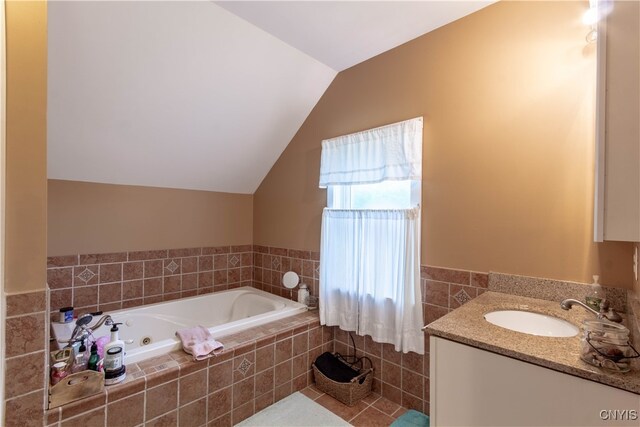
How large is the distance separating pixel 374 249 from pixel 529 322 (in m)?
1.00

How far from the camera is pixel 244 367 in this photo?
6.28ft

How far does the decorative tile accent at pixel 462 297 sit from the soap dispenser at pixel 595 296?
547 mm

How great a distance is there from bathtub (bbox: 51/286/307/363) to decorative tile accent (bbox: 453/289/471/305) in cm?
130

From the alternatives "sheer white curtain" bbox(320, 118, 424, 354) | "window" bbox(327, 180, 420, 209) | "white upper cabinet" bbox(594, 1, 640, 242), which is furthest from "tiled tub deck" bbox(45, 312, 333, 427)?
"white upper cabinet" bbox(594, 1, 640, 242)

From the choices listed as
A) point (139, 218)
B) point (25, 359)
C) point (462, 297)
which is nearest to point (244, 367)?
point (25, 359)

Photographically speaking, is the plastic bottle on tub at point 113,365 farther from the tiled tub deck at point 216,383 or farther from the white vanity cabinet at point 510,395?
the white vanity cabinet at point 510,395

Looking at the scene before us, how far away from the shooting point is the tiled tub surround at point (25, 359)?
1.15 m

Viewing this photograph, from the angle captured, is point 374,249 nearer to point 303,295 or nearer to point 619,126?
point 303,295

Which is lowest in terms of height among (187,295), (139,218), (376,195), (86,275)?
(187,295)

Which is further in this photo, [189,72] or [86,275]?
[86,275]

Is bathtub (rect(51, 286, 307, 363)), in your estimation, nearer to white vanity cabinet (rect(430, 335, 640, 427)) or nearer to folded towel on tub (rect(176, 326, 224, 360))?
folded towel on tub (rect(176, 326, 224, 360))

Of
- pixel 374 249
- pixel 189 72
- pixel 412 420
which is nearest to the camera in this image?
pixel 412 420

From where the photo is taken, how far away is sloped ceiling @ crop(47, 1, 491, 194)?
5.59ft

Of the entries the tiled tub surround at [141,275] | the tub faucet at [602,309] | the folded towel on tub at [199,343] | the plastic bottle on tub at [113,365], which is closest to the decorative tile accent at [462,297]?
the tub faucet at [602,309]
